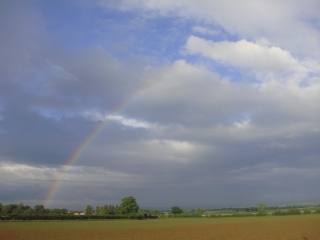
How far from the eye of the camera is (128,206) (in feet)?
451

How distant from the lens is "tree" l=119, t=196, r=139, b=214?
451 ft

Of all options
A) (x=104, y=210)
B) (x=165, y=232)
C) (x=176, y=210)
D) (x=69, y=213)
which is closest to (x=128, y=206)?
(x=69, y=213)

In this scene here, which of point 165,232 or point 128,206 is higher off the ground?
point 128,206

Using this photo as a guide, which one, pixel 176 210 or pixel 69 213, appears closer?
pixel 69 213

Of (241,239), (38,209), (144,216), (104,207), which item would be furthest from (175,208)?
(241,239)

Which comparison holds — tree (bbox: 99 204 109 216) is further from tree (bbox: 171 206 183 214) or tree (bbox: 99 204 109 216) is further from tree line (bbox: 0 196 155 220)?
tree (bbox: 171 206 183 214)

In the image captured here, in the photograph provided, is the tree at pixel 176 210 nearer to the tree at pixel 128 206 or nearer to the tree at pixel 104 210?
the tree at pixel 104 210

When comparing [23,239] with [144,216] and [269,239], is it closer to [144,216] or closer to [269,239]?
[269,239]

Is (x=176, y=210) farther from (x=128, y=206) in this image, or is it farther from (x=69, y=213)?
(x=69, y=213)

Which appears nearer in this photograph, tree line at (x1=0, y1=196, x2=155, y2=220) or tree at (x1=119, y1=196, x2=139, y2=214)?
tree line at (x1=0, y1=196, x2=155, y2=220)

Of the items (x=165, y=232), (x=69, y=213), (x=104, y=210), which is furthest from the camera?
(x=104, y=210)

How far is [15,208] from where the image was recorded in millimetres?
148500

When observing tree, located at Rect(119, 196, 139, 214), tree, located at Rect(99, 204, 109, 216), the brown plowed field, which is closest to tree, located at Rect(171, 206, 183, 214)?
tree, located at Rect(99, 204, 109, 216)

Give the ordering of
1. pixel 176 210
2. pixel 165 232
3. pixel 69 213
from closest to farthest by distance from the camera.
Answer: pixel 165 232, pixel 69 213, pixel 176 210
